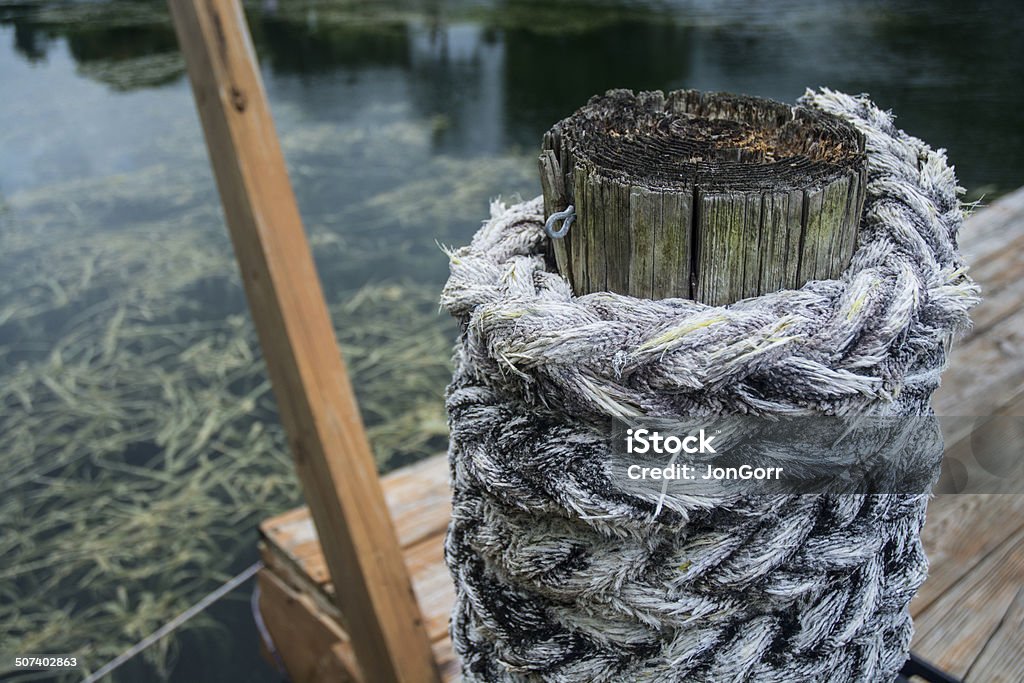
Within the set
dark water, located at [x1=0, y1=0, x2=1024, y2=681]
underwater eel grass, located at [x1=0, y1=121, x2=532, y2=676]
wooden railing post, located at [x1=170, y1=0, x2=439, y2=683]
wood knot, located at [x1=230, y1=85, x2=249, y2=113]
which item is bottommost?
underwater eel grass, located at [x1=0, y1=121, x2=532, y2=676]

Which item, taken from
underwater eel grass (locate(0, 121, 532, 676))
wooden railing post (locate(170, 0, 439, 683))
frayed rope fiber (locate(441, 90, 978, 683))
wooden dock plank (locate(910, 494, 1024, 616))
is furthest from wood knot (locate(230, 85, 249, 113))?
underwater eel grass (locate(0, 121, 532, 676))

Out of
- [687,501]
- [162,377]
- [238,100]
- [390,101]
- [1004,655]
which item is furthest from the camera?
[390,101]

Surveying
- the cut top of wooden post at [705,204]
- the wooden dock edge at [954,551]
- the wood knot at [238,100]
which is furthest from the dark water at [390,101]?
the cut top of wooden post at [705,204]

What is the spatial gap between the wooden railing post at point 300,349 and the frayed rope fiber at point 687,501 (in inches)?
23.9

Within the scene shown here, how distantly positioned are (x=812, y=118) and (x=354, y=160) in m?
4.75

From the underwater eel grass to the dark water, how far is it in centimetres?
3

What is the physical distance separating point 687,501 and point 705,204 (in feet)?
0.74

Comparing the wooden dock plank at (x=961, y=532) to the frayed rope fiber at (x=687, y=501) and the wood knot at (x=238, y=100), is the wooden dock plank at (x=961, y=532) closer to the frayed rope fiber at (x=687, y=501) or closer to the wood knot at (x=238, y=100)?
the frayed rope fiber at (x=687, y=501)

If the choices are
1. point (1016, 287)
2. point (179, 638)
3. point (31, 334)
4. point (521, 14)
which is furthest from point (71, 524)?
point (521, 14)

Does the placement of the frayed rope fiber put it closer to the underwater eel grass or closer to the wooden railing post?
the wooden railing post

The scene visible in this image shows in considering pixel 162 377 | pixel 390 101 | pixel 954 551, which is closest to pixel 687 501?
pixel 954 551

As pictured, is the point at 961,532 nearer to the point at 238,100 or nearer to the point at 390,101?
the point at 238,100

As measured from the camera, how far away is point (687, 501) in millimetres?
622

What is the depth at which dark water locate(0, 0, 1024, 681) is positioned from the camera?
4309 millimetres
